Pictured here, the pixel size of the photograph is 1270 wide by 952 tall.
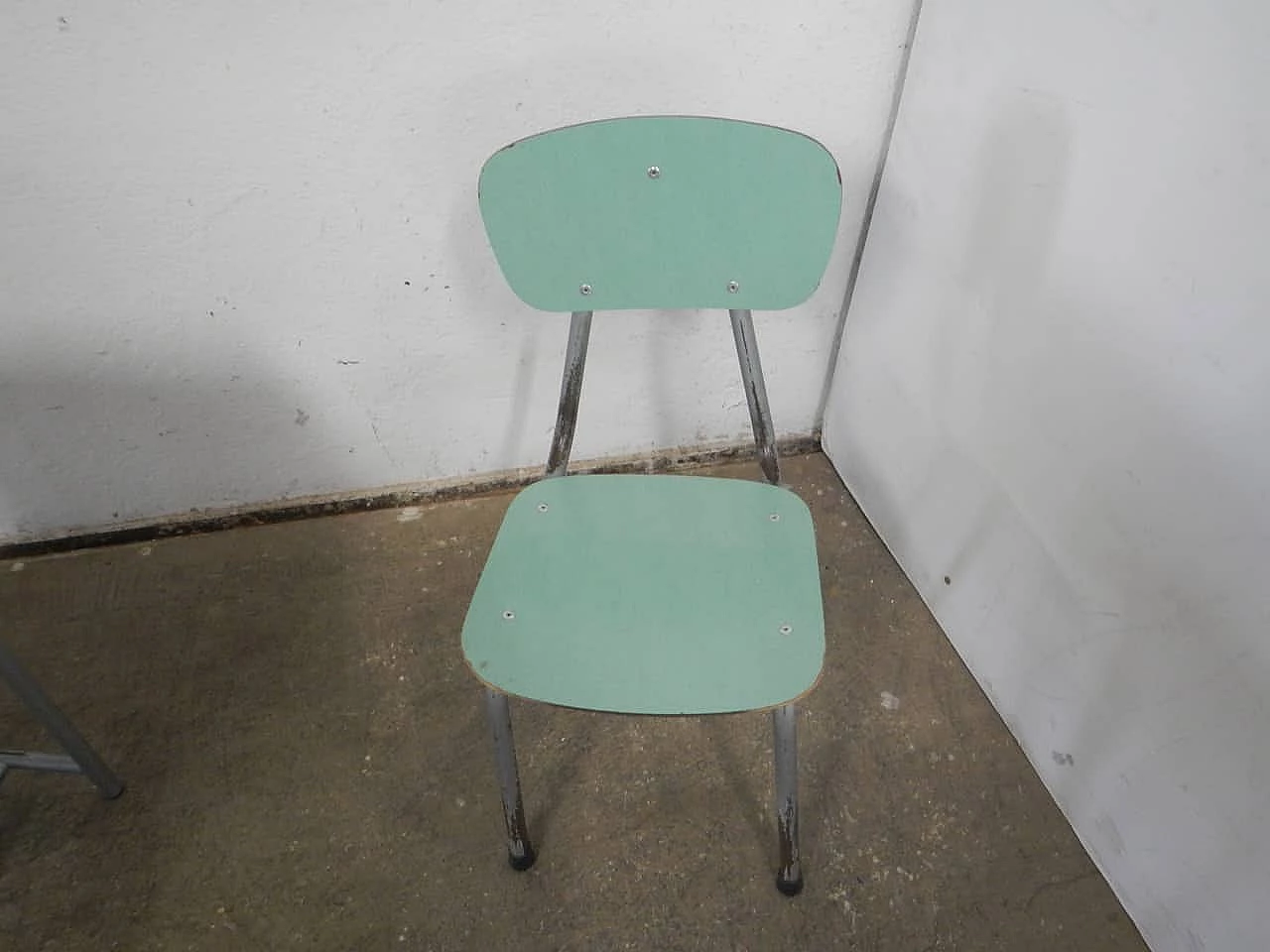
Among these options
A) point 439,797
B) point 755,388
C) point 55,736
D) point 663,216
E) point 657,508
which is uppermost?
point 663,216

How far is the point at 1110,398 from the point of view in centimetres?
94

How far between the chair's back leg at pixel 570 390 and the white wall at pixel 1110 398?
561 millimetres

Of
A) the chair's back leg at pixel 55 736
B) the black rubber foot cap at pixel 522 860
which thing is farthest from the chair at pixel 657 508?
the chair's back leg at pixel 55 736

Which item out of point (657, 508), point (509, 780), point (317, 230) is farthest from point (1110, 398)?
point (317, 230)

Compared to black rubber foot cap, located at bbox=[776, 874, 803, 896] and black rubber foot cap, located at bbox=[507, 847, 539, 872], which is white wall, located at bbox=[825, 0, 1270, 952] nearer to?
black rubber foot cap, located at bbox=[776, 874, 803, 896]

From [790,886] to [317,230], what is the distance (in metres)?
1.13

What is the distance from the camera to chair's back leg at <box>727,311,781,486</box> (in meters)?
1.02

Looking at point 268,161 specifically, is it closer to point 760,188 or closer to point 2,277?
point 2,277

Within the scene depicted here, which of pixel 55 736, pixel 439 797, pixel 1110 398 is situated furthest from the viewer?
pixel 439 797

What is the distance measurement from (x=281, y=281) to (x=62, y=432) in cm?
47

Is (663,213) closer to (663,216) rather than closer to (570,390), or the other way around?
(663,216)

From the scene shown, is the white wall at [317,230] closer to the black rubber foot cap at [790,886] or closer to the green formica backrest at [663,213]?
the green formica backrest at [663,213]

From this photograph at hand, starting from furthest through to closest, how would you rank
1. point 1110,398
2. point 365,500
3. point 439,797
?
point 365,500 → point 439,797 → point 1110,398

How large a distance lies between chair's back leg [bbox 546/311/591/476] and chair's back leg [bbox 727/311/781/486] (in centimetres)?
18
